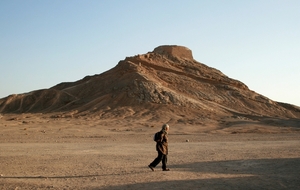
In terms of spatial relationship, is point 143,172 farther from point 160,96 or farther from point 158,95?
point 158,95

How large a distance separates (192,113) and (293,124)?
33.3 ft

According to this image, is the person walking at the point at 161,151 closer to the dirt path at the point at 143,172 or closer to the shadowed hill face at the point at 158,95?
the dirt path at the point at 143,172

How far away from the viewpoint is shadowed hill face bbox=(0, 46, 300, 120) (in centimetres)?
4094

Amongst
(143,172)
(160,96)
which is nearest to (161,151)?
(143,172)

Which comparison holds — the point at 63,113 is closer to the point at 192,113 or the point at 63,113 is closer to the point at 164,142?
the point at 192,113

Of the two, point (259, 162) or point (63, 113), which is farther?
point (63, 113)

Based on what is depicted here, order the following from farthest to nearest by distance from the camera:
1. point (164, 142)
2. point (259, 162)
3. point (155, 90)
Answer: point (155, 90)
point (259, 162)
point (164, 142)

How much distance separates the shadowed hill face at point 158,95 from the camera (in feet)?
134

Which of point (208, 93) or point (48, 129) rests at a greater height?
point (208, 93)

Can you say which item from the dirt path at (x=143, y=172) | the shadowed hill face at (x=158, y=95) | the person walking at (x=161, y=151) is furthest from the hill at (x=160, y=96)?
the person walking at (x=161, y=151)

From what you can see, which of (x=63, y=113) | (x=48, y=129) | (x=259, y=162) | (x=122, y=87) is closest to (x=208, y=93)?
(x=122, y=87)

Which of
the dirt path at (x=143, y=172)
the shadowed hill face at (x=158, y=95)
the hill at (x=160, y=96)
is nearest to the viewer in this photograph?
the dirt path at (x=143, y=172)

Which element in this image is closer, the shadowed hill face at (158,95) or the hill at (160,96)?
the hill at (160,96)

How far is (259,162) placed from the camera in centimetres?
1248
